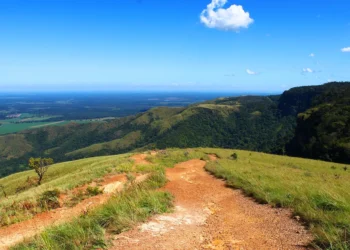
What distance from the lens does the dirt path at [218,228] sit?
702cm

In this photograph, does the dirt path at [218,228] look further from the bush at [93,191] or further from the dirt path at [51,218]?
the bush at [93,191]

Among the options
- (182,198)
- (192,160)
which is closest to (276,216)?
(182,198)

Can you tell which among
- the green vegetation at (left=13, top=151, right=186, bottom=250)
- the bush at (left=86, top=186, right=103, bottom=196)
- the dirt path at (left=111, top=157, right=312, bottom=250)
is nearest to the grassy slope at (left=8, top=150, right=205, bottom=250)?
the green vegetation at (left=13, top=151, right=186, bottom=250)

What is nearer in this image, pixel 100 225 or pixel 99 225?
pixel 99 225

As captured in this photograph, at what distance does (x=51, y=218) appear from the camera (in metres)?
13.3

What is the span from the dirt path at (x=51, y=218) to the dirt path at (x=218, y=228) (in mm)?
3724

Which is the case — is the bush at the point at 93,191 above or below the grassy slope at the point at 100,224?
below

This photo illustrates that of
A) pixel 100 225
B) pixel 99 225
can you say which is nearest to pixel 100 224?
pixel 100 225

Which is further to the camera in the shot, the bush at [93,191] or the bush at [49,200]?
the bush at [93,191]

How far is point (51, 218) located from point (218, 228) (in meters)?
9.25

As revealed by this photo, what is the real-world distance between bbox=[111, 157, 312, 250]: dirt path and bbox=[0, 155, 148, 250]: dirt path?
147 inches

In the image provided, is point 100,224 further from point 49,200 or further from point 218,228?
point 49,200

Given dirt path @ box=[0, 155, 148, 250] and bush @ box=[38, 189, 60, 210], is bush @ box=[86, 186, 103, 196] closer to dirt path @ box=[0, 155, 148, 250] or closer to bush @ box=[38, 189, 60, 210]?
dirt path @ box=[0, 155, 148, 250]

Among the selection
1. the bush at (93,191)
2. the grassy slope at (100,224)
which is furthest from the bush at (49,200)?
the grassy slope at (100,224)
